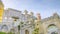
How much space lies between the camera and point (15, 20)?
6.22 m

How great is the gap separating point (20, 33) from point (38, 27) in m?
0.70

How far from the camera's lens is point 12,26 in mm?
6160

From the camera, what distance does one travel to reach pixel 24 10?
20.5 feet

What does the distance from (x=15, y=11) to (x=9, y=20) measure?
40cm

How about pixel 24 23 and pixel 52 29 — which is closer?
pixel 52 29

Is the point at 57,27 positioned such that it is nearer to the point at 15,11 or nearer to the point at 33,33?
the point at 33,33

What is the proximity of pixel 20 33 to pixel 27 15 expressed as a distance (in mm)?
714

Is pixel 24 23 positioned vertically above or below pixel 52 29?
above

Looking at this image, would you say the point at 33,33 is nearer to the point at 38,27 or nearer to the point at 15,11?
the point at 38,27

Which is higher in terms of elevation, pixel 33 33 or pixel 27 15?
pixel 27 15

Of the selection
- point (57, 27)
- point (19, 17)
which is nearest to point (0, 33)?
Answer: point (19, 17)

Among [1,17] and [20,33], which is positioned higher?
[1,17]

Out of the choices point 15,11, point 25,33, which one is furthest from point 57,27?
point 15,11

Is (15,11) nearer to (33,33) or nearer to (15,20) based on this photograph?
(15,20)
